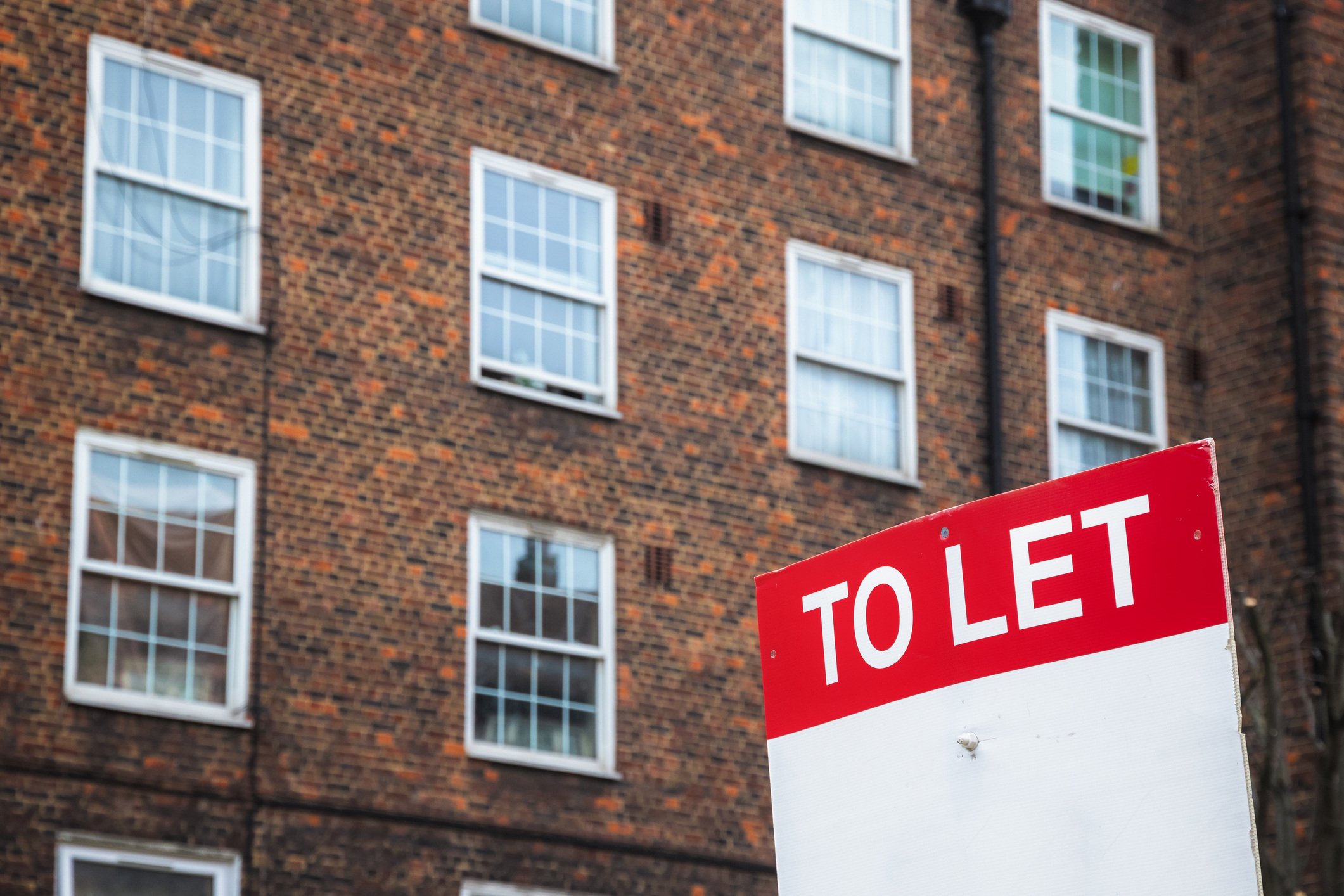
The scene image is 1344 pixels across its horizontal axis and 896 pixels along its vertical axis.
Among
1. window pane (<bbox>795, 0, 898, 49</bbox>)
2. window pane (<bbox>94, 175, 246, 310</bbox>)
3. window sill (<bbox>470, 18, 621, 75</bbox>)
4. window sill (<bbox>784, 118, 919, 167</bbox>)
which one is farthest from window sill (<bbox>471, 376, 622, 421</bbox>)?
window pane (<bbox>795, 0, 898, 49</bbox>)

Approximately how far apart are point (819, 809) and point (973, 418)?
51.2 ft

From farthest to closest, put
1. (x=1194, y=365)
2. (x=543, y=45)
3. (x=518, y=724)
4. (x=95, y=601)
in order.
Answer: (x=1194, y=365) < (x=543, y=45) < (x=518, y=724) < (x=95, y=601)

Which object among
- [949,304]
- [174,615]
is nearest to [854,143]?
[949,304]

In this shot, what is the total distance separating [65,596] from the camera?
44.1 ft

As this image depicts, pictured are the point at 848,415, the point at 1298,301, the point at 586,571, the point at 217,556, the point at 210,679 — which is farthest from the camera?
the point at 1298,301

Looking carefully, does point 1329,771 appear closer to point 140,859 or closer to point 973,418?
point 973,418

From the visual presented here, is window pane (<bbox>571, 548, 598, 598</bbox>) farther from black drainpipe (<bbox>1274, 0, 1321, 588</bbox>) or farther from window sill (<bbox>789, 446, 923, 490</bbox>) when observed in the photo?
black drainpipe (<bbox>1274, 0, 1321, 588</bbox>)

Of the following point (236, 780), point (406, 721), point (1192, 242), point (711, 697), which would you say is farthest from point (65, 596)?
point (1192, 242)

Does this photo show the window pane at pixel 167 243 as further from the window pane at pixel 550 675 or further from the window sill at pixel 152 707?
the window pane at pixel 550 675

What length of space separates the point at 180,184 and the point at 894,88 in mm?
7442

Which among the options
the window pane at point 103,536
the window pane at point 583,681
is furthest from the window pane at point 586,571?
the window pane at point 103,536

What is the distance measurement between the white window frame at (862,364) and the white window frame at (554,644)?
2.33 m

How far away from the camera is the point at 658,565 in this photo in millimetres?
16406

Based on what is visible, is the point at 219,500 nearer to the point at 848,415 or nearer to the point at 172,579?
the point at 172,579
